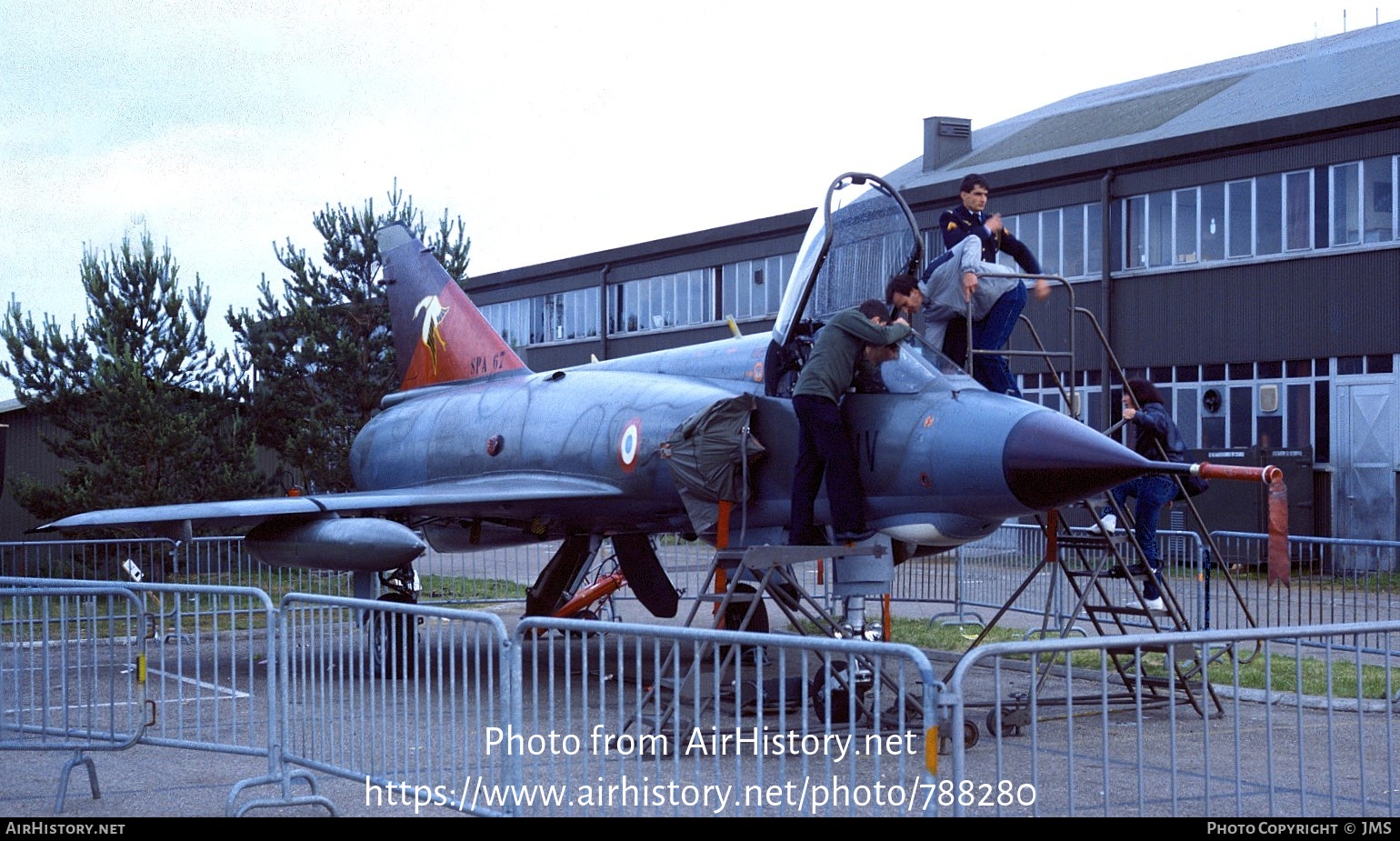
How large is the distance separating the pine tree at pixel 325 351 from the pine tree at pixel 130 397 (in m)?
1.43

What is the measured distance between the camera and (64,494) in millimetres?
25453

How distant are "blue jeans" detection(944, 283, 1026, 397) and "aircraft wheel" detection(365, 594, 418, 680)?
15.4 feet

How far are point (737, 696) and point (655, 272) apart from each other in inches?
1533

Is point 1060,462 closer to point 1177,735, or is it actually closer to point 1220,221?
point 1177,735

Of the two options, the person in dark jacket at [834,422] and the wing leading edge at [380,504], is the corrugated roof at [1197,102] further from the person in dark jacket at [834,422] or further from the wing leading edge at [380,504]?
the person in dark jacket at [834,422]

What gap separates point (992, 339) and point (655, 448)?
299cm

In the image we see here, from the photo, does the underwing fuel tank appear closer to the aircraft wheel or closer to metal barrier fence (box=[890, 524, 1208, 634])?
the aircraft wheel

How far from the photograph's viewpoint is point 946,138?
40531 mm

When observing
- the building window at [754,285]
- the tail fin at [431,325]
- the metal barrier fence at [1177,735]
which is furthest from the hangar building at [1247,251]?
the metal barrier fence at [1177,735]

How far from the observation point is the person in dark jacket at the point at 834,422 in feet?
30.9

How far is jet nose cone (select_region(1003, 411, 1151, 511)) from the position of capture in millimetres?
8492

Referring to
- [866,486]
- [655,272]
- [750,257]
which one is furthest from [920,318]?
[655,272]

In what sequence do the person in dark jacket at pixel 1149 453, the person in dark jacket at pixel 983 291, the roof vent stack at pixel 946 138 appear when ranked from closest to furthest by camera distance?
the person in dark jacket at pixel 983 291
the person in dark jacket at pixel 1149 453
the roof vent stack at pixel 946 138
